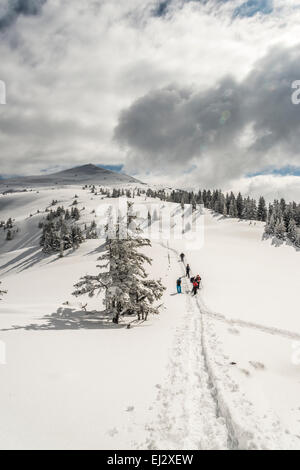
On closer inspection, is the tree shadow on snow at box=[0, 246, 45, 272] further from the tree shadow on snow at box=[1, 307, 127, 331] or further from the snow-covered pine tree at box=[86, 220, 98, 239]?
the tree shadow on snow at box=[1, 307, 127, 331]

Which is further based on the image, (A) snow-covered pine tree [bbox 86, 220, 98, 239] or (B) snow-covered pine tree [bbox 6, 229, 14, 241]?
(B) snow-covered pine tree [bbox 6, 229, 14, 241]

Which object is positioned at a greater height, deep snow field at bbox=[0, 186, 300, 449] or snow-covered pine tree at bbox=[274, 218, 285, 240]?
snow-covered pine tree at bbox=[274, 218, 285, 240]

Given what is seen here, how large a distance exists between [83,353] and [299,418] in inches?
271

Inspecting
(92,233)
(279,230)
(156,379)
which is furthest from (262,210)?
(156,379)

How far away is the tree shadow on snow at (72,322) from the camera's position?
484 inches

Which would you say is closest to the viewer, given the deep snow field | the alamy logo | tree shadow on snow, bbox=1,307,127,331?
the deep snow field

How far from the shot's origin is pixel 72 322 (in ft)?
46.2

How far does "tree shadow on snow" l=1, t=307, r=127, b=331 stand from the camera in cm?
1229

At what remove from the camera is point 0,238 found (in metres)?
127

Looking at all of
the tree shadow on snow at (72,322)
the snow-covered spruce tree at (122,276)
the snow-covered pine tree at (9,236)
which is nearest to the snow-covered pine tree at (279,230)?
the snow-covered spruce tree at (122,276)

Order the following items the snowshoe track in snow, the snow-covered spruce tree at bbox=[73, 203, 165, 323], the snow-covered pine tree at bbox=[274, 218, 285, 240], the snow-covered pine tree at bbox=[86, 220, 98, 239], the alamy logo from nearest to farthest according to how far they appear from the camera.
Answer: the snowshoe track in snow → the alamy logo → the snow-covered spruce tree at bbox=[73, 203, 165, 323] → the snow-covered pine tree at bbox=[274, 218, 285, 240] → the snow-covered pine tree at bbox=[86, 220, 98, 239]

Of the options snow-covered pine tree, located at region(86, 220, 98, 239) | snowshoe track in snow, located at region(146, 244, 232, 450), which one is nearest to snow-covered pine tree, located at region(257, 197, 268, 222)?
snow-covered pine tree, located at region(86, 220, 98, 239)

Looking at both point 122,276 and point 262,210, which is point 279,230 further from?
point 122,276

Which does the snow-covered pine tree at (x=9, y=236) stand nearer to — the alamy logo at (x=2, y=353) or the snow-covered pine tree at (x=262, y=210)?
the snow-covered pine tree at (x=262, y=210)
